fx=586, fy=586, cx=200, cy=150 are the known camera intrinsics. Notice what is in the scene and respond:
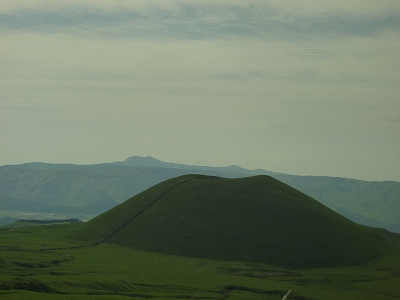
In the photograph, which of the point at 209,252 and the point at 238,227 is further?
the point at 238,227

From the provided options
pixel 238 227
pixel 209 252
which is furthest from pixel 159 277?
pixel 238 227

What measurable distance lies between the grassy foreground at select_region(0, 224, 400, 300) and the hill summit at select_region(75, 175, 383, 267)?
5.46 m

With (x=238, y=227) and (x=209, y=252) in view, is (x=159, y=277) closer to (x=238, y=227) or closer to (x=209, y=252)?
(x=209, y=252)

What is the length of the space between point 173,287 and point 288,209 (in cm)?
6575

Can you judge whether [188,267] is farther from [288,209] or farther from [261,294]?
[288,209]

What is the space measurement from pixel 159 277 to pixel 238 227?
44.0 meters

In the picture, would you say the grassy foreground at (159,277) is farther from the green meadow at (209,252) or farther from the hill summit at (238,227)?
the hill summit at (238,227)

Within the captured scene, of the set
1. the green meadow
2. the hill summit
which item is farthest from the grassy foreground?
the hill summit

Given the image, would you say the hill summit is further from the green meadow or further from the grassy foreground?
the grassy foreground

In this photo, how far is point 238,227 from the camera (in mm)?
146000

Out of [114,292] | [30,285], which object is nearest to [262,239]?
[114,292]

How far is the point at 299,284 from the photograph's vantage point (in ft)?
359

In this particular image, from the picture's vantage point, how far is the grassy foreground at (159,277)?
85188 mm

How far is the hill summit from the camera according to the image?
135375 millimetres
